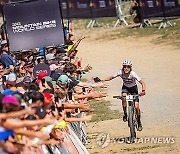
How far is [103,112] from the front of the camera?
18.0 meters

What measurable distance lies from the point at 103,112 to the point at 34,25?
328cm

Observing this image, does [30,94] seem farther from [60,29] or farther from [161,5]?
[161,5]

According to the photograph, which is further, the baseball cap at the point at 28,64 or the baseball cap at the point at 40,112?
the baseball cap at the point at 28,64

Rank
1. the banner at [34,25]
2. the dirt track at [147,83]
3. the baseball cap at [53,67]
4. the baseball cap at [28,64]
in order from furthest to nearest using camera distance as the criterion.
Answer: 1. the baseball cap at [28,64]
2. the banner at [34,25]
3. the baseball cap at [53,67]
4. the dirt track at [147,83]

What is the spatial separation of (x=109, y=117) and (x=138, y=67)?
349 inches

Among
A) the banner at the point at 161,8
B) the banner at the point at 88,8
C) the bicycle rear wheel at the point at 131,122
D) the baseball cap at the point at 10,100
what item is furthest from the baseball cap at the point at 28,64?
the banner at the point at 88,8

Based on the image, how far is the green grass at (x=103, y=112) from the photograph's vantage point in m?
17.1

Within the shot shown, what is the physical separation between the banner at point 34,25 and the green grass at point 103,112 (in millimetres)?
2302

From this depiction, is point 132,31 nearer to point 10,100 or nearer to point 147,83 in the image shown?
point 147,83

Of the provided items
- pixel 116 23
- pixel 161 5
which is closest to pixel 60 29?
pixel 161 5

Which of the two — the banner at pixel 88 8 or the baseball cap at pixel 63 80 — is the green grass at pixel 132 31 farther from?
the baseball cap at pixel 63 80

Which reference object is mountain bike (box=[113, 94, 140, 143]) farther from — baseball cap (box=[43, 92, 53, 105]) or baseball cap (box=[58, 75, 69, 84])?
baseball cap (box=[43, 92, 53, 105])

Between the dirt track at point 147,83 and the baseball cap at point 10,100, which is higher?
the baseball cap at point 10,100

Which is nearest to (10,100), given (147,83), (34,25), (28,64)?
(34,25)
